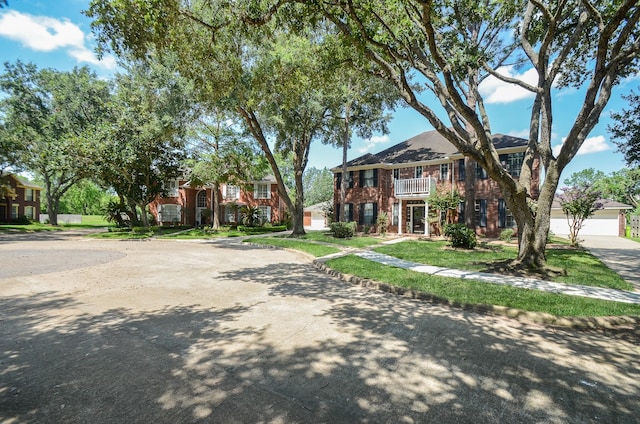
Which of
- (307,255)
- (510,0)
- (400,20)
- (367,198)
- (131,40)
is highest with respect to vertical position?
(510,0)

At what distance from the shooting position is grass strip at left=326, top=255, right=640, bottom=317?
205 inches

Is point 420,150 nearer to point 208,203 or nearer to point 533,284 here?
point 533,284

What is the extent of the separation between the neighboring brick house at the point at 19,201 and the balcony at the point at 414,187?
141 ft

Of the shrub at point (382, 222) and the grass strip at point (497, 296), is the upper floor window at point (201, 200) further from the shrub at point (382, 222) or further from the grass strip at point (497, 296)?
the grass strip at point (497, 296)

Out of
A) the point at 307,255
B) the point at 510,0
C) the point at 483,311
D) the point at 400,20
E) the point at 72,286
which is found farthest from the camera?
the point at 307,255

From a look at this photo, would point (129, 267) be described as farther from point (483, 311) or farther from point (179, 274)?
point (483, 311)

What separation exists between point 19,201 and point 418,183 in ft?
164

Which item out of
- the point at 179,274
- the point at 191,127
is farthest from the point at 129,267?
the point at 191,127

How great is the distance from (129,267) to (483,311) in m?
9.68

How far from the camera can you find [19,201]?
130 feet

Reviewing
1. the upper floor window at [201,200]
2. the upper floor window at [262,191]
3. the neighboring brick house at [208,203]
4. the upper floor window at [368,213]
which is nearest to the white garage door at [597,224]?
the upper floor window at [368,213]

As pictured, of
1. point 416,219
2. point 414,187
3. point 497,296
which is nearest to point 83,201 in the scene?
point 416,219

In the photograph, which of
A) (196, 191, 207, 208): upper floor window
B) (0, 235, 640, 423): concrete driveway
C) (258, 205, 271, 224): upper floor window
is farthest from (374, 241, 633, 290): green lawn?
(196, 191, 207, 208): upper floor window

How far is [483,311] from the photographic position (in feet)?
18.0
